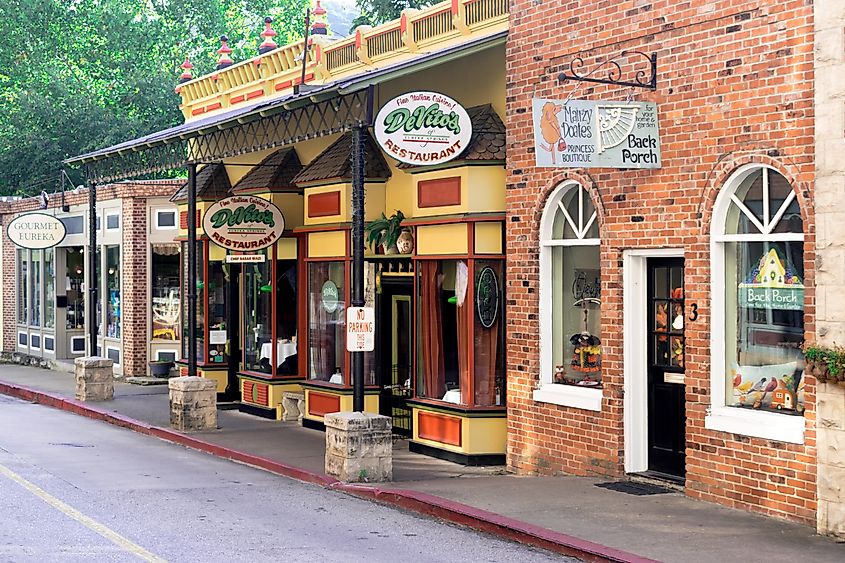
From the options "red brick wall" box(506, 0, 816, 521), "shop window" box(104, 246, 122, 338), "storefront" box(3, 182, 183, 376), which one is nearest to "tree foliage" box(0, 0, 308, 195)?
"storefront" box(3, 182, 183, 376)

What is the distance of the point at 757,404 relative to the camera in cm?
1153

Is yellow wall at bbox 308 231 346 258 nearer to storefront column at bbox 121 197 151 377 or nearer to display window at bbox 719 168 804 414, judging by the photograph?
display window at bbox 719 168 804 414

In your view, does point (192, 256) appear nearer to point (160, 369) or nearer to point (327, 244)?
point (327, 244)

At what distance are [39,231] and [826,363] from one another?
2258cm

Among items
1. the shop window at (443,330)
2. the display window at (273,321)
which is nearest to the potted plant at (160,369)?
the display window at (273,321)

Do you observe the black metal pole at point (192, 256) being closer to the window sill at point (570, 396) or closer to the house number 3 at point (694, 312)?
the window sill at point (570, 396)

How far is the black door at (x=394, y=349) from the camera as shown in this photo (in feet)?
58.3

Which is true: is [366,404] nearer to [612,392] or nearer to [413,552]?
[612,392]

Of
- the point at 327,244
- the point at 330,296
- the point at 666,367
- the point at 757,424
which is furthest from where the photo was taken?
the point at 330,296

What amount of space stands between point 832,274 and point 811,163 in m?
1.00

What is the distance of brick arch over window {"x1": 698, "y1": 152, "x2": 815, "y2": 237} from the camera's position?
10.7 metres

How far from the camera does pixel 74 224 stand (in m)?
30.5

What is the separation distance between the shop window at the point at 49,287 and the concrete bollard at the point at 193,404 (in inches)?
555

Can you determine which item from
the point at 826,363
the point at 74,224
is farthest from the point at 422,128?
the point at 74,224
